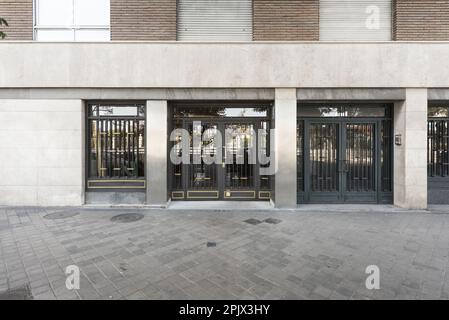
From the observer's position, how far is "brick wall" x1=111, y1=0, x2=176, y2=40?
7.94 m

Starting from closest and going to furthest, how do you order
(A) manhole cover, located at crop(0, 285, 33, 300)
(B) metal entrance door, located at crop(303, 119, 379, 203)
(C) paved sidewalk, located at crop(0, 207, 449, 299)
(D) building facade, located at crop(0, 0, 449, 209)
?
1. (A) manhole cover, located at crop(0, 285, 33, 300)
2. (C) paved sidewalk, located at crop(0, 207, 449, 299)
3. (D) building facade, located at crop(0, 0, 449, 209)
4. (B) metal entrance door, located at crop(303, 119, 379, 203)

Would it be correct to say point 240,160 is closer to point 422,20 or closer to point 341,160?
point 341,160

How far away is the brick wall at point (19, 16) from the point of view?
8.02 m

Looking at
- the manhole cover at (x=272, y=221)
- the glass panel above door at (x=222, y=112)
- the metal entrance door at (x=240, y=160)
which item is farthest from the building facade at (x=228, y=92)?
the manhole cover at (x=272, y=221)

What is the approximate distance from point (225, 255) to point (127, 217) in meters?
3.65

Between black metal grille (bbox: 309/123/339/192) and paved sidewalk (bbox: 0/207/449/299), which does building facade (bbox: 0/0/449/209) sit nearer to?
black metal grille (bbox: 309/123/339/192)

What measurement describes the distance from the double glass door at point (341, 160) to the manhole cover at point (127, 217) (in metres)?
5.40

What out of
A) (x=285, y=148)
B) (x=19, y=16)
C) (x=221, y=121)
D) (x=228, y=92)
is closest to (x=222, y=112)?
(x=221, y=121)

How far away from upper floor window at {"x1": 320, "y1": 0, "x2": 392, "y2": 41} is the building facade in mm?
47

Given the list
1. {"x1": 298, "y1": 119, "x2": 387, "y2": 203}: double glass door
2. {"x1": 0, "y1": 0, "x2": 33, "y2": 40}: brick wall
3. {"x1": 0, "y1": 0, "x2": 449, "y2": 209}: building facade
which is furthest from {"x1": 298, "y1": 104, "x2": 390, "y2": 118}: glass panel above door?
{"x1": 0, "y1": 0, "x2": 33, "y2": 40}: brick wall

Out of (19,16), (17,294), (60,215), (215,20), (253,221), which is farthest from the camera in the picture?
(215,20)

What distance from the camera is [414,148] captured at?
309 inches

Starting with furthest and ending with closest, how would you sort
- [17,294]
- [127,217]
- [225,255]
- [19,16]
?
1. [19,16]
2. [127,217]
3. [225,255]
4. [17,294]

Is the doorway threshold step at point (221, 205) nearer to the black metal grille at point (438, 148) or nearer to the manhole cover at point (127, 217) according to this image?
the manhole cover at point (127, 217)
